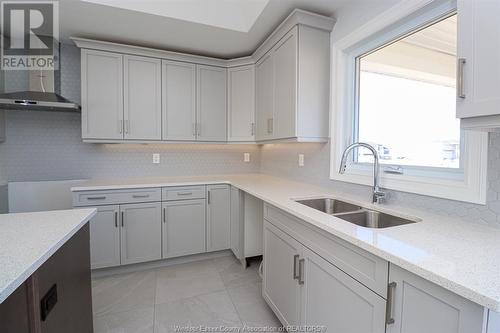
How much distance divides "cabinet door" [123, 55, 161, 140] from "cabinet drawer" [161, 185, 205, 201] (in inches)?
25.2

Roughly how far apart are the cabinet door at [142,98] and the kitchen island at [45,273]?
1526mm

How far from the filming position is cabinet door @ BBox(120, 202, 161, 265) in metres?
2.42

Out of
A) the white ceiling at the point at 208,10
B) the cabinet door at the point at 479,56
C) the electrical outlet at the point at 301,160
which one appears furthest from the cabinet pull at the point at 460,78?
the electrical outlet at the point at 301,160

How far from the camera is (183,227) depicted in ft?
8.61

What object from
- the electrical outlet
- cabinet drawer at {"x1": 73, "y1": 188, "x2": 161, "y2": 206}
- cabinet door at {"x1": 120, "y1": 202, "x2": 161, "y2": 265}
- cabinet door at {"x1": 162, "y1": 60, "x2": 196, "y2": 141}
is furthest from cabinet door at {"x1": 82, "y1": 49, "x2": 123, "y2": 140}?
the electrical outlet

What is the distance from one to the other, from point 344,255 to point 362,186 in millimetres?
866

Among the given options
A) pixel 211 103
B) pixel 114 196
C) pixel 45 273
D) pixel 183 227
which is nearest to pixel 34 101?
pixel 114 196

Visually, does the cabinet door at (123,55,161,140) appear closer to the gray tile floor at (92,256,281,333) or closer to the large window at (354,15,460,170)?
the gray tile floor at (92,256,281,333)

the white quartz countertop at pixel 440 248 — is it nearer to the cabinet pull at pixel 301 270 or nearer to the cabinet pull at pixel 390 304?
the cabinet pull at pixel 390 304

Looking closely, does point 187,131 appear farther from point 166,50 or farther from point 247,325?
point 247,325

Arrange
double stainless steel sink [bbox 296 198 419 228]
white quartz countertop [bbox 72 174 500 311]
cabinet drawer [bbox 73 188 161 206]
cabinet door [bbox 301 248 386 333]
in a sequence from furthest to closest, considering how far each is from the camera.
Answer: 1. cabinet drawer [bbox 73 188 161 206]
2. double stainless steel sink [bbox 296 198 419 228]
3. cabinet door [bbox 301 248 386 333]
4. white quartz countertop [bbox 72 174 500 311]

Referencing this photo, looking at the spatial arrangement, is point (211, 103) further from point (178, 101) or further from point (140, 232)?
point (140, 232)

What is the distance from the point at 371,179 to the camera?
1729 millimetres

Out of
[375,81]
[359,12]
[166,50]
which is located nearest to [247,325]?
[375,81]
